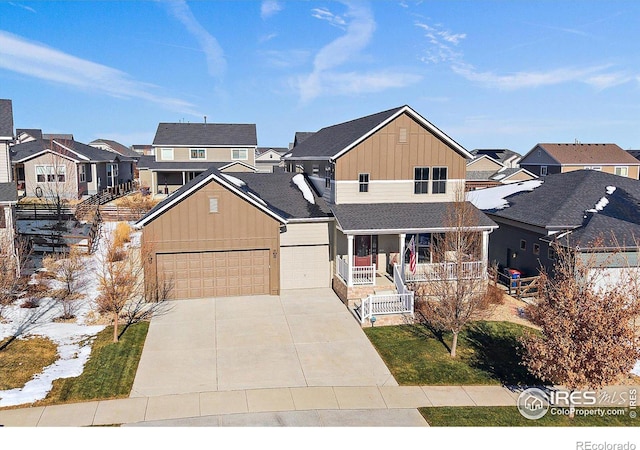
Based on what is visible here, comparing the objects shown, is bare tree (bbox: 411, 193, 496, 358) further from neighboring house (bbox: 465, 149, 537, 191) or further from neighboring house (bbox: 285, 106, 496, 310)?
neighboring house (bbox: 465, 149, 537, 191)

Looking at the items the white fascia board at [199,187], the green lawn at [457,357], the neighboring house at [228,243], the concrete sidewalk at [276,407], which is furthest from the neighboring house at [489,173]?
the concrete sidewalk at [276,407]

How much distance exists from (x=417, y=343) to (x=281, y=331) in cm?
474

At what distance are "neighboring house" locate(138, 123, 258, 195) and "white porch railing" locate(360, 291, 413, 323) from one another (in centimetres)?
2924

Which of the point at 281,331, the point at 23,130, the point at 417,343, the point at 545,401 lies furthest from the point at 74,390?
the point at 23,130

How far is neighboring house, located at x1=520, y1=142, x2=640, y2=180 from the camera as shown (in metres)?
53.8

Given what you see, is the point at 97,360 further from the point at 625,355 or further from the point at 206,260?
the point at 625,355

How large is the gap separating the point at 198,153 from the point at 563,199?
3498 centimetres

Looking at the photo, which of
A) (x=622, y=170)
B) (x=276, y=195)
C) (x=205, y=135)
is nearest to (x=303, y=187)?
(x=276, y=195)

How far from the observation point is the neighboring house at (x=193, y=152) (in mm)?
45531

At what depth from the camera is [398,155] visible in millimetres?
22344

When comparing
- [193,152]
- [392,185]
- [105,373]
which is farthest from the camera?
[193,152]

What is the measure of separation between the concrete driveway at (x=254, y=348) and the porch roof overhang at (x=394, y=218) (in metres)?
3.45

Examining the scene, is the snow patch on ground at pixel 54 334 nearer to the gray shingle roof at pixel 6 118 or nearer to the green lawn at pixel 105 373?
the green lawn at pixel 105 373

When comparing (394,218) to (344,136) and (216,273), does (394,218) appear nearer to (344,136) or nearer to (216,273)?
(344,136)
